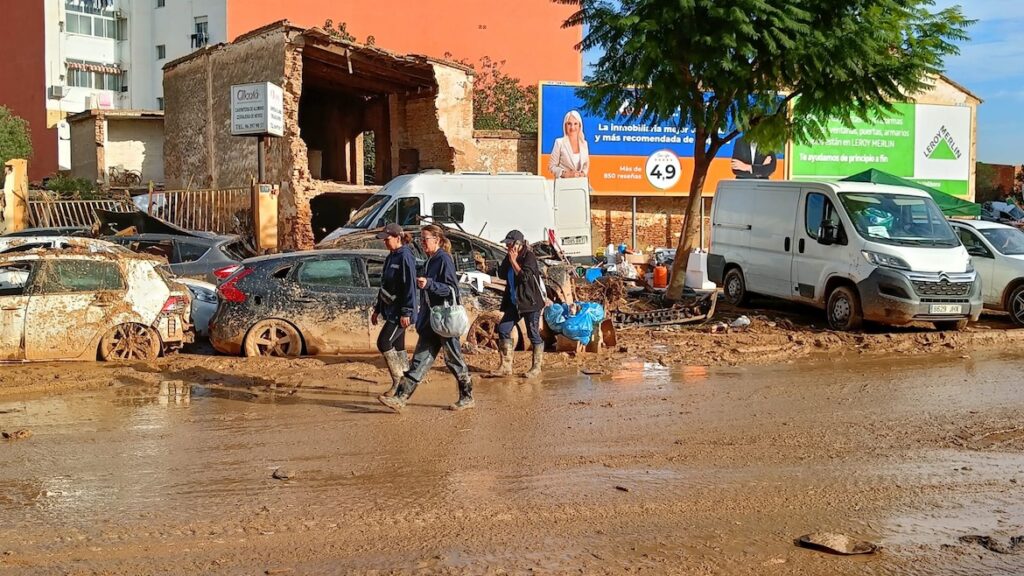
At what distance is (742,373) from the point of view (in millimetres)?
10617

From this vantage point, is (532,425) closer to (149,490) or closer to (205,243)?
(149,490)

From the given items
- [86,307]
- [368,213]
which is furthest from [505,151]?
[86,307]

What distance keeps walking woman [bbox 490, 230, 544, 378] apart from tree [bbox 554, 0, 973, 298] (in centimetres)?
514

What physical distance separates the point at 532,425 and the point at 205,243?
9177 millimetres

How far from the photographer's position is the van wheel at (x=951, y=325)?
13484 mm

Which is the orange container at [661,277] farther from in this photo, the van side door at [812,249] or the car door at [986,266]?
the car door at [986,266]

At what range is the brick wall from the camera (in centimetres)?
2722

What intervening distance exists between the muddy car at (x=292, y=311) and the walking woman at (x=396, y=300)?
85.9 inches

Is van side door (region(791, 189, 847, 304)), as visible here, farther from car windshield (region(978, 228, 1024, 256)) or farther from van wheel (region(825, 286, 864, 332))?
car windshield (region(978, 228, 1024, 256))

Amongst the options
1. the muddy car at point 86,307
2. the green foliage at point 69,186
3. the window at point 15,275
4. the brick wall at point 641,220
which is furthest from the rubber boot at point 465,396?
the green foliage at point 69,186

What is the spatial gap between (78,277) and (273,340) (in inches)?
89.7

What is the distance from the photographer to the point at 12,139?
Result: 36562mm

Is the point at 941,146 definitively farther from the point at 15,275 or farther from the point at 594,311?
the point at 15,275

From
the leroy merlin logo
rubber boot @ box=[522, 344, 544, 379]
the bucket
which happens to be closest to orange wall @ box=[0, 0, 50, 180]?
the bucket
